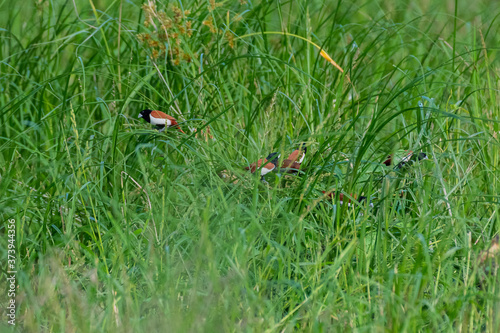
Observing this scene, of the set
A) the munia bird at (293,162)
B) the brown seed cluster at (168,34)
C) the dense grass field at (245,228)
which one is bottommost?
the dense grass field at (245,228)

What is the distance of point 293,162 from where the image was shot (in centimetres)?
218

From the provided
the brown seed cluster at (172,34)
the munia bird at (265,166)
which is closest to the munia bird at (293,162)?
the munia bird at (265,166)

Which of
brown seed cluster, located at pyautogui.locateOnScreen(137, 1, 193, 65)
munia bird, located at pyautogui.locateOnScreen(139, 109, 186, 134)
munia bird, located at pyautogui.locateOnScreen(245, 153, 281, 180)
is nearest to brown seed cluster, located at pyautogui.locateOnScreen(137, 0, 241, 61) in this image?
brown seed cluster, located at pyautogui.locateOnScreen(137, 1, 193, 65)

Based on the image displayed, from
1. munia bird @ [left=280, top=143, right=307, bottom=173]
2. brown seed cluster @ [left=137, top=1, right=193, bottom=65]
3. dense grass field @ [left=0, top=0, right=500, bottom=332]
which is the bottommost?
dense grass field @ [left=0, top=0, right=500, bottom=332]

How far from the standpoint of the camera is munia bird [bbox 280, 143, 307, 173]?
2.12 metres

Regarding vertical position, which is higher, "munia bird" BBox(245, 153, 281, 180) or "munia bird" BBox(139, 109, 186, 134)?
"munia bird" BBox(245, 153, 281, 180)

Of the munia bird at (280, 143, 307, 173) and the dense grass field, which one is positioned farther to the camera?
the munia bird at (280, 143, 307, 173)

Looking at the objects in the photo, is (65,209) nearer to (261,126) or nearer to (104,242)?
(104,242)

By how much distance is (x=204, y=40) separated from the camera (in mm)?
3223

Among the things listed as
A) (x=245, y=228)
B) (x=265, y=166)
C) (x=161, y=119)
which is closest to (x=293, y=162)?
(x=265, y=166)

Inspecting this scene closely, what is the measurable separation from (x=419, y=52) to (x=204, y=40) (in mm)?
1612

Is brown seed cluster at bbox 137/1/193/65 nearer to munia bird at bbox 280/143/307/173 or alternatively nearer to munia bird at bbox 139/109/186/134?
munia bird at bbox 139/109/186/134

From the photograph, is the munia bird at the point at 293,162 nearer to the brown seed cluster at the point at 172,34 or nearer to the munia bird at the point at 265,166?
the munia bird at the point at 265,166

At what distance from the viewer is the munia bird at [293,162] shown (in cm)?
212
